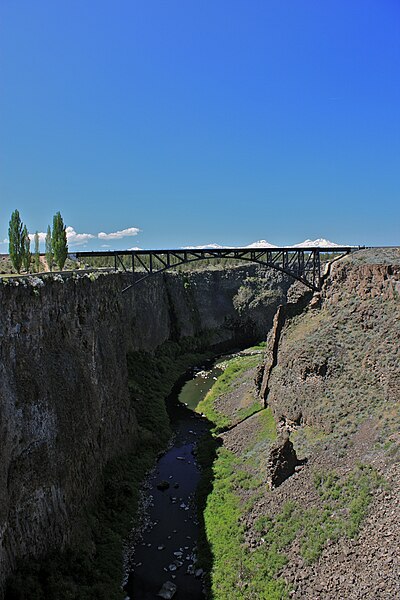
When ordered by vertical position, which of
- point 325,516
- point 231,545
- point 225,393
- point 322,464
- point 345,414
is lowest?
point 231,545

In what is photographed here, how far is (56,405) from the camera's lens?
2352 cm

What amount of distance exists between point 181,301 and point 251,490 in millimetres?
51190

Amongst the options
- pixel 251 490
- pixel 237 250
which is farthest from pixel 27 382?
pixel 237 250

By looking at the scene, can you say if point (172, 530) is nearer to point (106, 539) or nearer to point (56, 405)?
point (106, 539)

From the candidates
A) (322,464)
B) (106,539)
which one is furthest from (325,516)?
(106,539)

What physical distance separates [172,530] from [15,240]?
24440 mm

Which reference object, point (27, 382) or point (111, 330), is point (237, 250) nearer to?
point (111, 330)

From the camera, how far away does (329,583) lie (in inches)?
731

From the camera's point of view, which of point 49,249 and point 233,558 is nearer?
point 233,558

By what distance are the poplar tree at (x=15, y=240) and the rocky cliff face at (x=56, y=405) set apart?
728cm

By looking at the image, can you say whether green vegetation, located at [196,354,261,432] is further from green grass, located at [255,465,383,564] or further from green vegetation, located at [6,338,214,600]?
green grass, located at [255,465,383,564]

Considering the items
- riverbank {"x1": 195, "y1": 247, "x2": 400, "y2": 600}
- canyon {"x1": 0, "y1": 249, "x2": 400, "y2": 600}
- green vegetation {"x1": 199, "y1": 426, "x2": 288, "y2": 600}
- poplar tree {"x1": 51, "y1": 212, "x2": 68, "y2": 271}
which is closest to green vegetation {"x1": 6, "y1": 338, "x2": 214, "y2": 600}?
canyon {"x1": 0, "y1": 249, "x2": 400, "y2": 600}

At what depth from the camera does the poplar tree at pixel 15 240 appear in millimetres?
35516

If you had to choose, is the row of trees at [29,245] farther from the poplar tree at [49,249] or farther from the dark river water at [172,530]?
A: the dark river water at [172,530]
